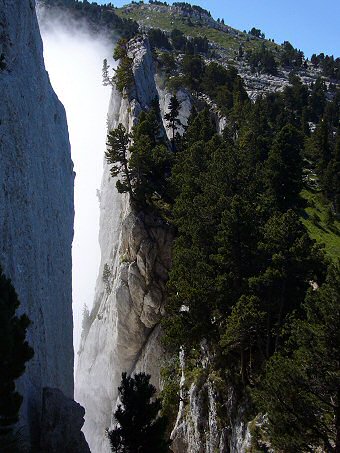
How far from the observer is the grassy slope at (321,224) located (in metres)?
50.8

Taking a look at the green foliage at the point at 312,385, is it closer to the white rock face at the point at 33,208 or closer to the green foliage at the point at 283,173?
the white rock face at the point at 33,208

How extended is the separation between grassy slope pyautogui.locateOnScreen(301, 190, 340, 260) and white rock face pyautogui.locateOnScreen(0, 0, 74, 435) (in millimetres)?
25980

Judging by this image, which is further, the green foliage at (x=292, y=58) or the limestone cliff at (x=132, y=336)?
the green foliage at (x=292, y=58)

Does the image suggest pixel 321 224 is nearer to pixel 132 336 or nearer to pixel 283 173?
pixel 283 173

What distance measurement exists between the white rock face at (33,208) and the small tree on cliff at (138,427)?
522 centimetres

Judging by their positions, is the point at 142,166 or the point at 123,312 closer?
the point at 142,166

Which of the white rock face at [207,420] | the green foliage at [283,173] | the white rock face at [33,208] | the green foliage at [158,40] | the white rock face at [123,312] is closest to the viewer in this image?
the white rock face at [33,208]

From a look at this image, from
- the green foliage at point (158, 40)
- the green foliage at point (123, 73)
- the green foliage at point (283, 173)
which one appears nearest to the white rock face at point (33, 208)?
the green foliage at point (283, 173)

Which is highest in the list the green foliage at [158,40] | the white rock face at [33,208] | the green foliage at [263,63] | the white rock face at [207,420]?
the green foliage at [158,40]

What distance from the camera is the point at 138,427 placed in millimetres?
21234

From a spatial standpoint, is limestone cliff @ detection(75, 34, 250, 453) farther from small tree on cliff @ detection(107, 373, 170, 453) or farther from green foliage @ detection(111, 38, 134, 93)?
small tree on cliff @ detection(107, 373, 170, 453)

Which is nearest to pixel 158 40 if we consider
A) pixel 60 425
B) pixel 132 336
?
pixel 132 336

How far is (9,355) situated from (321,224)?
153ft

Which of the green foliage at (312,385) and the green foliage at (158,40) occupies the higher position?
the green foliage at (158,40)
